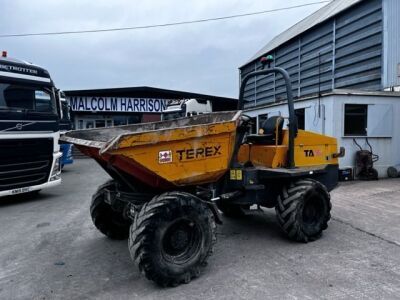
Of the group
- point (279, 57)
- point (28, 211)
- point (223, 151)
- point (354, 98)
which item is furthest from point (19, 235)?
point (279, 57)

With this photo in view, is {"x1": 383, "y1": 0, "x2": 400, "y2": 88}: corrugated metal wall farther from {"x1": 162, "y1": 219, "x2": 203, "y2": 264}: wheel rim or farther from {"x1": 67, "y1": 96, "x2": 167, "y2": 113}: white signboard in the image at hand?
{"x1": 67, "y1": 96, "x2": 167, "y2": 113}: white signboard

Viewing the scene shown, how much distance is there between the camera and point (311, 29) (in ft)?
43.2

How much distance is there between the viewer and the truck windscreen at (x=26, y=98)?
7344mm

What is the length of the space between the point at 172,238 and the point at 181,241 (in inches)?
4.5

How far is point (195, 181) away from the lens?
411cm

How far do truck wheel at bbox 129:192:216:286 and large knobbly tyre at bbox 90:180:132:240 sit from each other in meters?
1.35

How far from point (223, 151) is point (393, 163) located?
8.09m

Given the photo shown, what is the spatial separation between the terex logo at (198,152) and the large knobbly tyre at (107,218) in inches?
52.5

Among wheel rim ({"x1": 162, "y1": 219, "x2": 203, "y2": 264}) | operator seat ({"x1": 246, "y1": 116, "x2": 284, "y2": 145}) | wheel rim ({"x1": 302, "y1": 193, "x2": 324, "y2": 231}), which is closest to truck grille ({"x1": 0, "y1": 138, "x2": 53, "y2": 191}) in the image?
operator seat ({"x1": 246, "y1": 116, "x2": 284, "y2": 145})

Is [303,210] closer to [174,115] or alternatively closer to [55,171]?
[55,171]

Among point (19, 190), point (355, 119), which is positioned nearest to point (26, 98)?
point (19, 190)

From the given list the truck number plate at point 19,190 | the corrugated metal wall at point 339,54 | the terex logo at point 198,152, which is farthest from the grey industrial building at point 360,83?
the truck number plate at point 19,190

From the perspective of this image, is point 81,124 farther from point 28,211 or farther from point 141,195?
point 141,195

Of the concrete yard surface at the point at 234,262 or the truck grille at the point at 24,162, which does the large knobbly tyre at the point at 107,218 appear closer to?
the concrete yard surface at the point at 234,262
